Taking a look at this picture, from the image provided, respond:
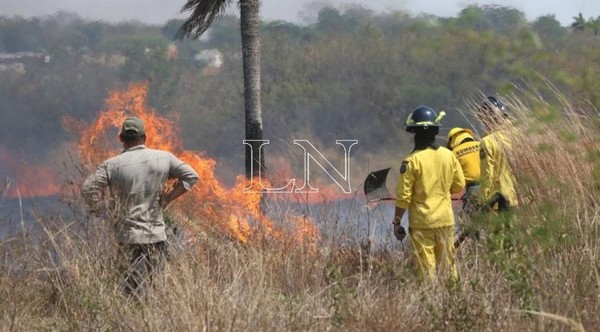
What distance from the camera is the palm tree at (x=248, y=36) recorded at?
1563 centimetres

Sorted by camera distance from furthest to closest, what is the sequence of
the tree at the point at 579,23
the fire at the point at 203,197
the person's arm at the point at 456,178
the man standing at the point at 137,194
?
the fire at the point at 203,197
the person's arm at the point at 456,178
the man standing at the point at 137,194
the tree at the point at 579,23

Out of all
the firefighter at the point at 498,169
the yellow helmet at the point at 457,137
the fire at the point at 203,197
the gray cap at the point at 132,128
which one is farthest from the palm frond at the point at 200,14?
the gray cap at the point at 132,128

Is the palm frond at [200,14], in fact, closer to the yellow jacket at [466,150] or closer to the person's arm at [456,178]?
the yellow jacket at [466,150]

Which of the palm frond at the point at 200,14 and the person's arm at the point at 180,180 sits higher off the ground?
the palm frond at the point at 200,14

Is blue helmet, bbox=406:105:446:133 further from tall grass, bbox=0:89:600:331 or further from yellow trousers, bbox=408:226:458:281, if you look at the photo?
yellow trousers, bbox=408:226:458:281

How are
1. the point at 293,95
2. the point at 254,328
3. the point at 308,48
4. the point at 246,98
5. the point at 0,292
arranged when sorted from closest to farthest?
the point at 254,328
the point at 0,292
the point at 246,98
the point at 308,48
the point at 293,95

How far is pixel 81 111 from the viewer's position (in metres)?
23.1

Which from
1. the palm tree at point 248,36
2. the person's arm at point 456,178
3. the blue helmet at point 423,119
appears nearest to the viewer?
the blue helmet at point 423,119

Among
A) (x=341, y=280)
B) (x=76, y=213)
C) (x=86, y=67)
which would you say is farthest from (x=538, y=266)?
(x=86, y=67)

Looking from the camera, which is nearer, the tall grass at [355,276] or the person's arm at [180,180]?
the tall grass at [355,276]

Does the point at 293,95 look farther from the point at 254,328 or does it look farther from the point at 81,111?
the point at 254,328

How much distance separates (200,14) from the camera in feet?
51.6

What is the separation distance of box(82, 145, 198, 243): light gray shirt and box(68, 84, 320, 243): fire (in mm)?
662

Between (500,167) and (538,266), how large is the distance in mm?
1823
